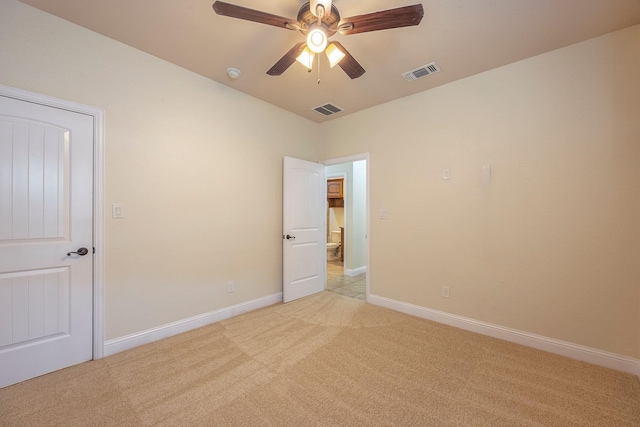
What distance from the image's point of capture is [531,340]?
2.34 m

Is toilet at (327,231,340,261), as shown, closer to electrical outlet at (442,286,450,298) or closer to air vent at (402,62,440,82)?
electrical outlet at (442,286,450,298)

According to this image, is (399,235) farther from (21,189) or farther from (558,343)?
(21,189)

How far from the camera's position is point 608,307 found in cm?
205

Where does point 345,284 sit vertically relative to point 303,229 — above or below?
below

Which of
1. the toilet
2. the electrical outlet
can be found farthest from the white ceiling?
the toilet

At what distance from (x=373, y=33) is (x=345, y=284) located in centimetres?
362

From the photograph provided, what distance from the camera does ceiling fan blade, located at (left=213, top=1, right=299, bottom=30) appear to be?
1.42 m

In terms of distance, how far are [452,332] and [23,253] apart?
3.84 metres

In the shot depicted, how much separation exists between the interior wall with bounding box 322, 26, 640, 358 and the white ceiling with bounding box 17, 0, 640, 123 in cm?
30

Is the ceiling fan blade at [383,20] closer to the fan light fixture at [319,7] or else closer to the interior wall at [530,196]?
the fan light fixture at [319,7]

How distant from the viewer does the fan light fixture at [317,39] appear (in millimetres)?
1628

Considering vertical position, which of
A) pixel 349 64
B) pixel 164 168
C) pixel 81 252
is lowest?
pixel 81 252

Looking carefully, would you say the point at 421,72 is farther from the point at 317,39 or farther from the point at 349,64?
the point at 317,39

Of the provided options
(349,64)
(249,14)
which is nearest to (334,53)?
(349,64)
